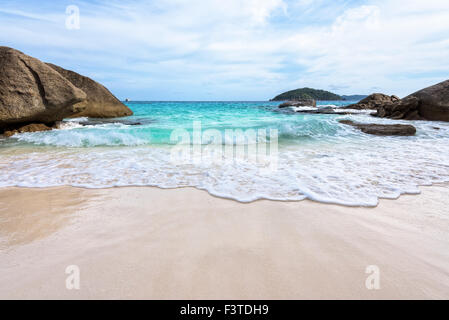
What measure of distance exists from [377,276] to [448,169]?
359 cm

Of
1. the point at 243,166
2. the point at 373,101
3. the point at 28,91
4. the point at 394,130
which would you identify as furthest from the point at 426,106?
the point at 28,91

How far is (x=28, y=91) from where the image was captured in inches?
275

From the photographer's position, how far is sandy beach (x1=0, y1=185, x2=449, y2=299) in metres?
1.34

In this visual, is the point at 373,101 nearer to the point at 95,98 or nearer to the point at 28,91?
the point at 95,98

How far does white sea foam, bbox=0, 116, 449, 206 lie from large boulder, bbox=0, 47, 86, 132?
2621 millimetres

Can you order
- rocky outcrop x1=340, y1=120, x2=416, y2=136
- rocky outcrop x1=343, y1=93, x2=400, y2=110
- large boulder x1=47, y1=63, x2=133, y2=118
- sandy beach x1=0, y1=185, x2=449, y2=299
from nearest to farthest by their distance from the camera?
sandy beach x1=0, y1=185, x2=449, y2=299 → rocky outcrop x1=340, y1=120, x2=416, y2=136 → large boulder x1=47, y1=63, x2=133, y2=118 → rocky outcrop x1=343, y1=93, x2=400, y2=110

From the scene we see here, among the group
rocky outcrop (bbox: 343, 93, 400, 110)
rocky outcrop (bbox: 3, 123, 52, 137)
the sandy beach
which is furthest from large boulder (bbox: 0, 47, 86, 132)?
rocky outcrop (bbox: 343, 93, 400, 110)

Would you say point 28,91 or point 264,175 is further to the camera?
point 28,91

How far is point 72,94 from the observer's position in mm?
7758

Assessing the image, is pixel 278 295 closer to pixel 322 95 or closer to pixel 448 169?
pixel 448 169

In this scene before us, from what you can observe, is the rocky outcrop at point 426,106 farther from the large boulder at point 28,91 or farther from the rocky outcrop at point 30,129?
the rocky outcrop at point 30,129

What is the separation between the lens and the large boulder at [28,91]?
676cm

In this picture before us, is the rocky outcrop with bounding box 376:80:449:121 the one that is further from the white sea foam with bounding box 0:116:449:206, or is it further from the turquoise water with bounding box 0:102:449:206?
the white sea foam with bounding box 0:116:449:206

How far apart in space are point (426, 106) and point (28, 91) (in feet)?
54.0
